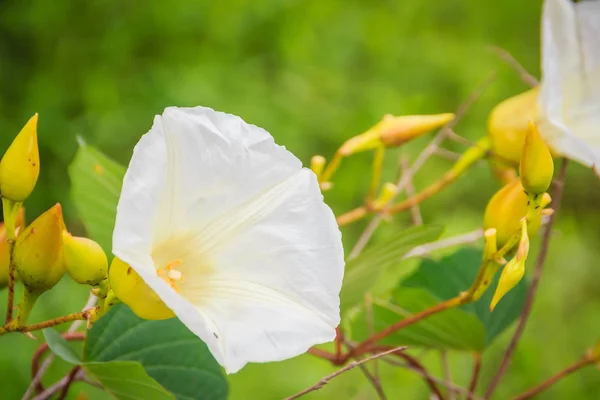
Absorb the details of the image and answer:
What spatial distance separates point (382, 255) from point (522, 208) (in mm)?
85

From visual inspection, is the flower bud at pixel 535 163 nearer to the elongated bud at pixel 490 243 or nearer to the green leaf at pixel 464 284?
the elongated bud at pixel 490 243

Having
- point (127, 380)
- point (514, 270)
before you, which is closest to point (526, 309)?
point (514, 270)

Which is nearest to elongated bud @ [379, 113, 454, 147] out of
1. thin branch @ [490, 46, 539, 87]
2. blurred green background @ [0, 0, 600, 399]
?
thin branch @ [490, 46, 539, 87]

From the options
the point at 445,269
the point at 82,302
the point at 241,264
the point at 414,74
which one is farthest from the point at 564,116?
the point at 414,74

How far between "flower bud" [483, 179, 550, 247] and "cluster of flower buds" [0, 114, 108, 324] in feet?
0.71

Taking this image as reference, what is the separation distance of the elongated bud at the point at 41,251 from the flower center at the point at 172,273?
0.07m

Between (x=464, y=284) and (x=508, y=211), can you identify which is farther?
(x=464, y=284)

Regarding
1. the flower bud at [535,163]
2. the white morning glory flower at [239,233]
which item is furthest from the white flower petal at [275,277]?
the flower bud at [535,163]

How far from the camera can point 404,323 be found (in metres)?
0.48

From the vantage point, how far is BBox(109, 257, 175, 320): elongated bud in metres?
0.36

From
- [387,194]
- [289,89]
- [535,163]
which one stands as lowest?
[289,89]

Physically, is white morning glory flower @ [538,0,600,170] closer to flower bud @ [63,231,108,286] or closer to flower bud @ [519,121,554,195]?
flower bud @ [519,121,554,195]

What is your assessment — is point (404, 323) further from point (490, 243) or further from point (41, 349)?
point (41, 349)

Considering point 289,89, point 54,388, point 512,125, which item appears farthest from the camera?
point 289,89
